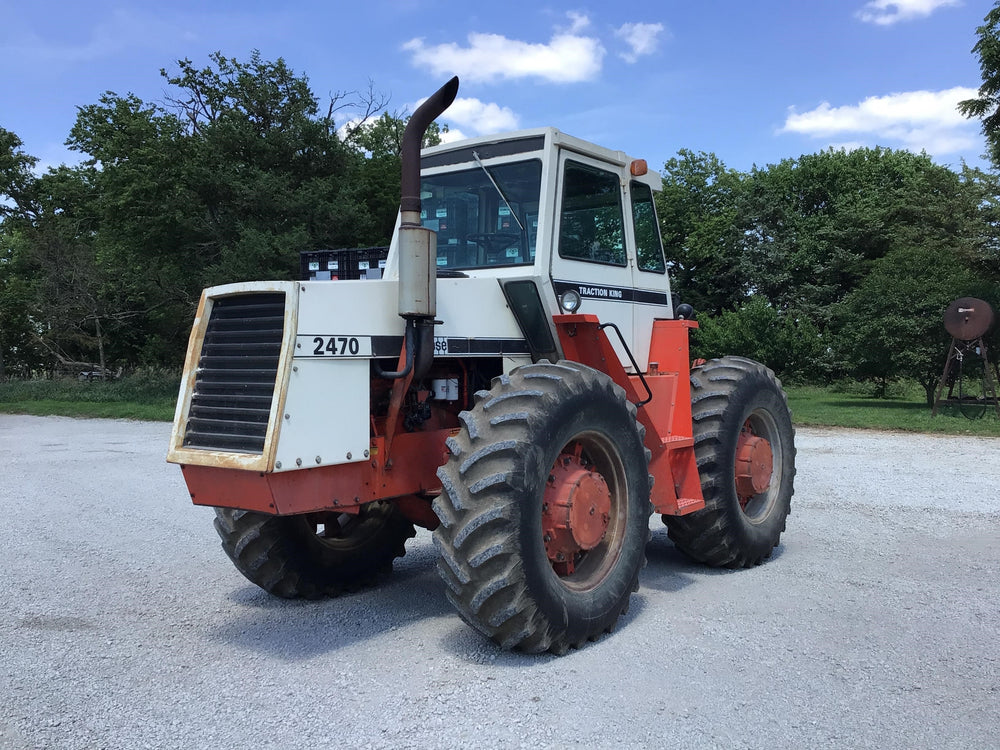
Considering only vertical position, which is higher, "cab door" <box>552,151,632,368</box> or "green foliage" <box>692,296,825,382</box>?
"cab door" <box>552,151,632,368</box>

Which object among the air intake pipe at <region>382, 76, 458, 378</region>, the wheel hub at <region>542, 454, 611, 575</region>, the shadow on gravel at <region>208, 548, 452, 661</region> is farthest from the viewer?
the shadow on gravel at <region>208, 548, 452, 661</region>

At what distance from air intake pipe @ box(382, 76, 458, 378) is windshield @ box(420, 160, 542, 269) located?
1.07m

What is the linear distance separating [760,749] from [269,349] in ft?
9.49

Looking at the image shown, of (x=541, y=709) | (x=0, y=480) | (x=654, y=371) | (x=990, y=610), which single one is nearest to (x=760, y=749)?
(x=541, y=709)

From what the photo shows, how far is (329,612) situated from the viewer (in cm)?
549

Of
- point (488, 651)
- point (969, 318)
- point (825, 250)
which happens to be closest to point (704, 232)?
point (825, 250)

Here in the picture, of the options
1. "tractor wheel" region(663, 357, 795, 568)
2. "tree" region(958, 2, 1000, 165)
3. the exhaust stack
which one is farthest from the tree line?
the exhaust stack

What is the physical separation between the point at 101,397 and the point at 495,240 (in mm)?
26632

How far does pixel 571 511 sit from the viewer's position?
4.73 meters

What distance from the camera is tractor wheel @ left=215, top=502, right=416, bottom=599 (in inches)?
209

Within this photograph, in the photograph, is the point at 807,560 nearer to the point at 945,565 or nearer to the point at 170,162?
the point at 945,565

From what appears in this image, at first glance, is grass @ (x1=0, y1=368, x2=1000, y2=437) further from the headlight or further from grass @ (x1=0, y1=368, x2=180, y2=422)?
the headlight

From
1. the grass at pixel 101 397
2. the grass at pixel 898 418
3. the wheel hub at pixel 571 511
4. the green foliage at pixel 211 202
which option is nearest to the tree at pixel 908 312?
the grass at pixel 898 418

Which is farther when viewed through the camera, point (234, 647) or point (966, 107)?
point (966, 107)
